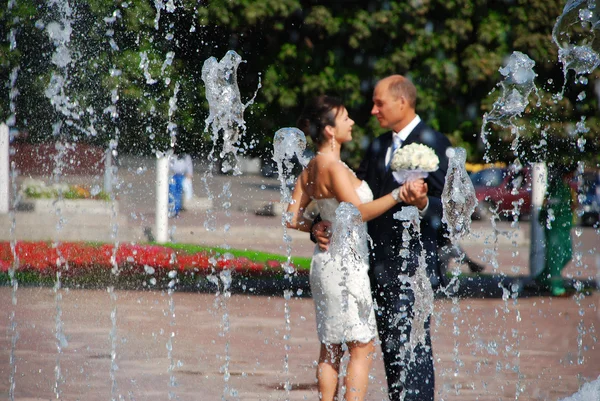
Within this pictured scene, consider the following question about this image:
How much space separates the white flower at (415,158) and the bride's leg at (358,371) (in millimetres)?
853

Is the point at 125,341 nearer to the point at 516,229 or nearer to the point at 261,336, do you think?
the point at 261,336

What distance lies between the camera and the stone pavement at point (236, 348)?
5.74 meters

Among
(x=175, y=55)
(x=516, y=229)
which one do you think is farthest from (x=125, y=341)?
(x=516, y=229)

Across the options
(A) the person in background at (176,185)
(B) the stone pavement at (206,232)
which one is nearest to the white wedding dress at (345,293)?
(B) the stone pavement at (206,232)

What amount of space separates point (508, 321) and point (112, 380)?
180 inches

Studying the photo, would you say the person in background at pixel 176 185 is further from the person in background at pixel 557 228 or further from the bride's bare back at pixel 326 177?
the bride's bare back at pixel 326 177

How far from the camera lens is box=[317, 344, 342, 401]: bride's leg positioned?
175 inches

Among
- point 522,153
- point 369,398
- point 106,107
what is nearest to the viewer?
point 369,398

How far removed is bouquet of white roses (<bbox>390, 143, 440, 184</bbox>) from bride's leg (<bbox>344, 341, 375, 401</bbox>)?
809 millimetres

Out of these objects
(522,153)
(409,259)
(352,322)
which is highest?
(522,153)

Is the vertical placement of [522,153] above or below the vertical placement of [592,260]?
above

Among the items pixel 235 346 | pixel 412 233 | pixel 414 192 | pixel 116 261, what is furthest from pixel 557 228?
pixel 414 192

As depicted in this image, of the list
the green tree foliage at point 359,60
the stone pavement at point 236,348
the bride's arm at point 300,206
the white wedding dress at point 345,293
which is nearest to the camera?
the white wedding dress at point 345,293

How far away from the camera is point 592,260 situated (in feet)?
51.8
